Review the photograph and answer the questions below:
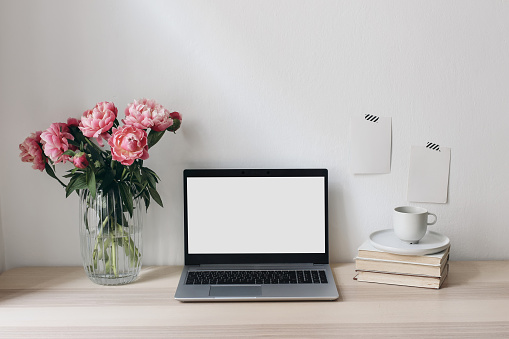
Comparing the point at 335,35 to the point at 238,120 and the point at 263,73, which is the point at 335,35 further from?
the point at 238,120

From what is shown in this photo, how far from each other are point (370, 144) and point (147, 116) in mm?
567

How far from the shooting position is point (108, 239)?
4.32 feet

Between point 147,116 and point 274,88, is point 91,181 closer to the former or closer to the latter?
point 147,116

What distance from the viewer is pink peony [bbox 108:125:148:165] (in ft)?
3.98

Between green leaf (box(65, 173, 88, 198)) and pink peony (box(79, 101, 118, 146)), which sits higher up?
pink peony (box(79, 101, 118, 146))

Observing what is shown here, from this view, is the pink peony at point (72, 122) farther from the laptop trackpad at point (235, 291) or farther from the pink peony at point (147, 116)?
the laptop trackpad at point (235, 291)

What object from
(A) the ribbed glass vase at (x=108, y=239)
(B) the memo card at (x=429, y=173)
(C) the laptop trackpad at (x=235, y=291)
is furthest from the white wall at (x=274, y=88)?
(C) the laptop trackpad at (x=235, y=291)

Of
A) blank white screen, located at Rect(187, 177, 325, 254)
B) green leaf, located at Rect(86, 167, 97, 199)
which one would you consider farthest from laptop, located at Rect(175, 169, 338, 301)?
green leaf, located at Rect(86, 167, 97, 199)

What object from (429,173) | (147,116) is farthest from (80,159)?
(429,173)

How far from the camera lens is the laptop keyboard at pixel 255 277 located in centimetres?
129

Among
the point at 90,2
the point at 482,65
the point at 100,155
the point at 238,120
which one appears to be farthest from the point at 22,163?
the point at 482,65

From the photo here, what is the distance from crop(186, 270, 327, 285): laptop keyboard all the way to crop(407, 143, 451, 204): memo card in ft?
1.11

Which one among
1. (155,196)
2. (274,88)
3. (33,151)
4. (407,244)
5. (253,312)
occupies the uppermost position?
(274,88)

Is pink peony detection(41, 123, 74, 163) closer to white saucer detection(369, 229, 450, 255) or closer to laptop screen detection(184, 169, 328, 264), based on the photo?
laptop screen detection(184, 169, 328, 264)
